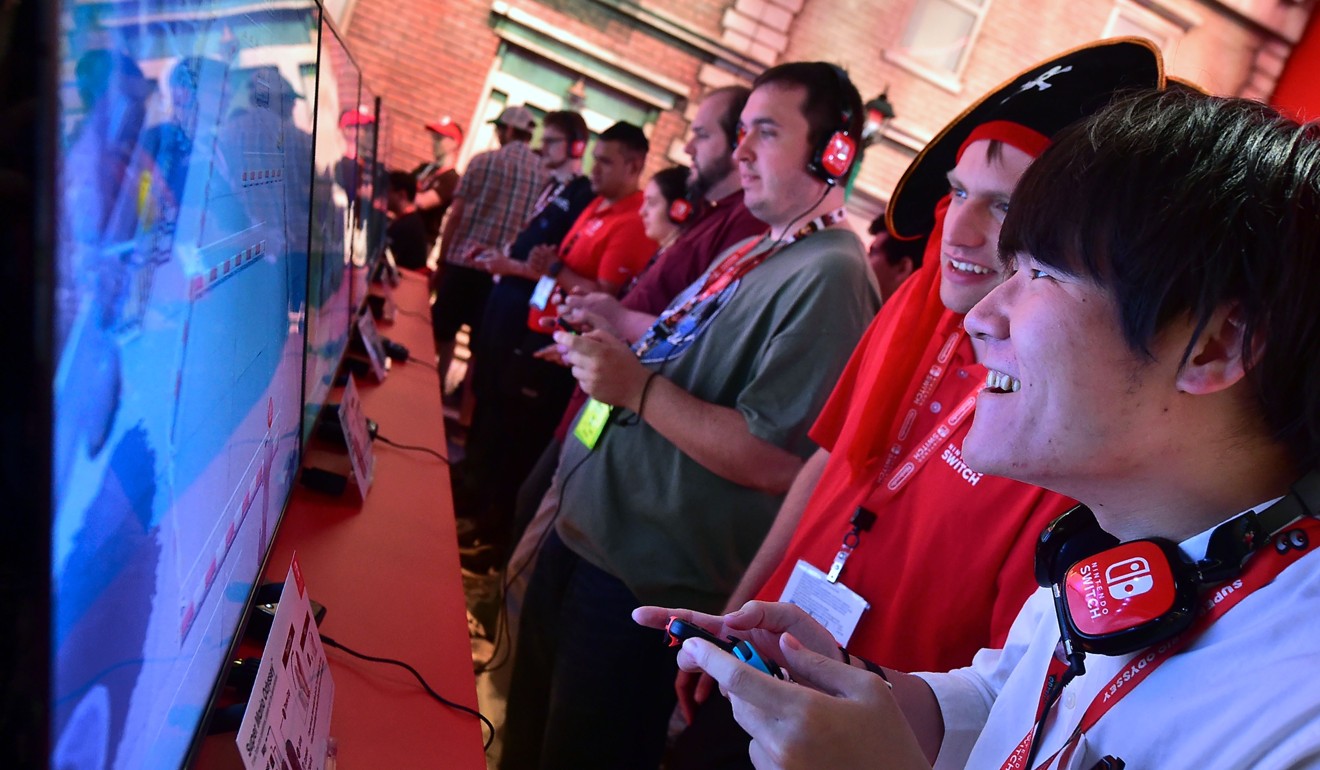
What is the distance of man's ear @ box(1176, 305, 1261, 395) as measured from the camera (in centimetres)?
80

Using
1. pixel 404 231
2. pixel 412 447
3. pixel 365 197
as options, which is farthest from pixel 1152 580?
pixel 404 231

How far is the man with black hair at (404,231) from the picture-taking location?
5648 mm

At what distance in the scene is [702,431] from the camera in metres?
1.80

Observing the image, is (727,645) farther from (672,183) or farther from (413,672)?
(672,183)

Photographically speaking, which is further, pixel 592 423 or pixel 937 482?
pixel 592 423

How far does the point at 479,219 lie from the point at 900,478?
4.31m

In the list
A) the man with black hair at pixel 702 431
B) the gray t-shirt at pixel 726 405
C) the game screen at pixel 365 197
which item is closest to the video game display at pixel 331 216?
the game screen at pixel 365 197

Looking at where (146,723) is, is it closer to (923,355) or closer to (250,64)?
(250,64)

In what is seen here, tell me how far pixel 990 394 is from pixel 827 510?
0.53m

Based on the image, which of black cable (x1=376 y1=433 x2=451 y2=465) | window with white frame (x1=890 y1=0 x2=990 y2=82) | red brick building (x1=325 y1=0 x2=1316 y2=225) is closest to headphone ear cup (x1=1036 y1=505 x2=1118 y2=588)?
black cable (x1=376 y1=433 x2=451 y2=465)

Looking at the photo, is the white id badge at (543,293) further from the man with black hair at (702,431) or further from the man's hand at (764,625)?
the man's hand at (764,625)

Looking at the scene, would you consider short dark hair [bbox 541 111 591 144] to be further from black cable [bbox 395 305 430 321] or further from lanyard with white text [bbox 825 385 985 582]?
lanyard with white text [bbox 825 385 985 582]

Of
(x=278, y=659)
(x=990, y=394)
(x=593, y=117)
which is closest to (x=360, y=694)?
(x=278, y=659)

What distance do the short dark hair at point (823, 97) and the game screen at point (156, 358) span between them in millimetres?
1294
